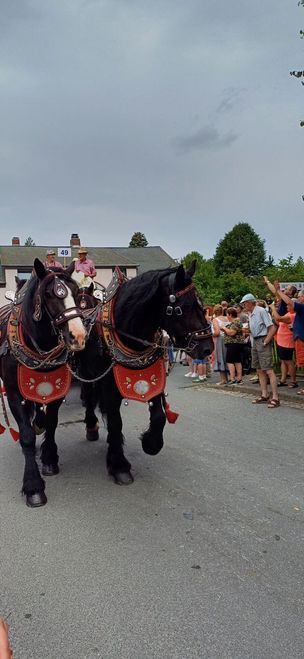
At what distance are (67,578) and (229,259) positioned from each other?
4084 cm

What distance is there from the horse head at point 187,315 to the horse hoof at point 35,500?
66.8 inches

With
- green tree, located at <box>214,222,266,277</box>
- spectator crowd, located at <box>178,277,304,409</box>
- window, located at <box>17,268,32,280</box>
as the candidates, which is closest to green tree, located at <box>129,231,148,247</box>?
green tree, located at <box>214,222,266,277</box>

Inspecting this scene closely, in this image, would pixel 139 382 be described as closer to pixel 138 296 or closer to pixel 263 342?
pixel 138 296

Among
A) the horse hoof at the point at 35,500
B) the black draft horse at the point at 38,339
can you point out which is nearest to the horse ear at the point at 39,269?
the black draft horse at the point at 38,339

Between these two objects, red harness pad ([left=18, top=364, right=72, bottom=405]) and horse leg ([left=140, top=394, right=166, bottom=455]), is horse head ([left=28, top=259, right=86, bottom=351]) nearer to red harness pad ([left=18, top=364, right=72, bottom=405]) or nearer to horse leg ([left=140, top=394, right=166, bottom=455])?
red harness pad ([left=18, top=364, right=72, bottom=405])

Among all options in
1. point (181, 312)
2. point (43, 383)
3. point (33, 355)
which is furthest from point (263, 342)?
point (33, 355)

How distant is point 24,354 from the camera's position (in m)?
3.94

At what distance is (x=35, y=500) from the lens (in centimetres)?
388

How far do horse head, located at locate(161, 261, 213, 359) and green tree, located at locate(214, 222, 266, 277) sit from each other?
38.4 metres

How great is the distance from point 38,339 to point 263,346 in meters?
4.66

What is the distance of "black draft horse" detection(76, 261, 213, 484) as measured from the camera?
3734mm

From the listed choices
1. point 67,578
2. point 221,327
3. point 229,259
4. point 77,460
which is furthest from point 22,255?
point 67,578

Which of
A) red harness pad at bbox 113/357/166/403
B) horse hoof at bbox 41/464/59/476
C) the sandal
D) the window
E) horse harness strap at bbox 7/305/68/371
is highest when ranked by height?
the window

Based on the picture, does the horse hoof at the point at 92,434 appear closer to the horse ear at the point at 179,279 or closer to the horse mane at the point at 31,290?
the horse mane at the point at 31,290
